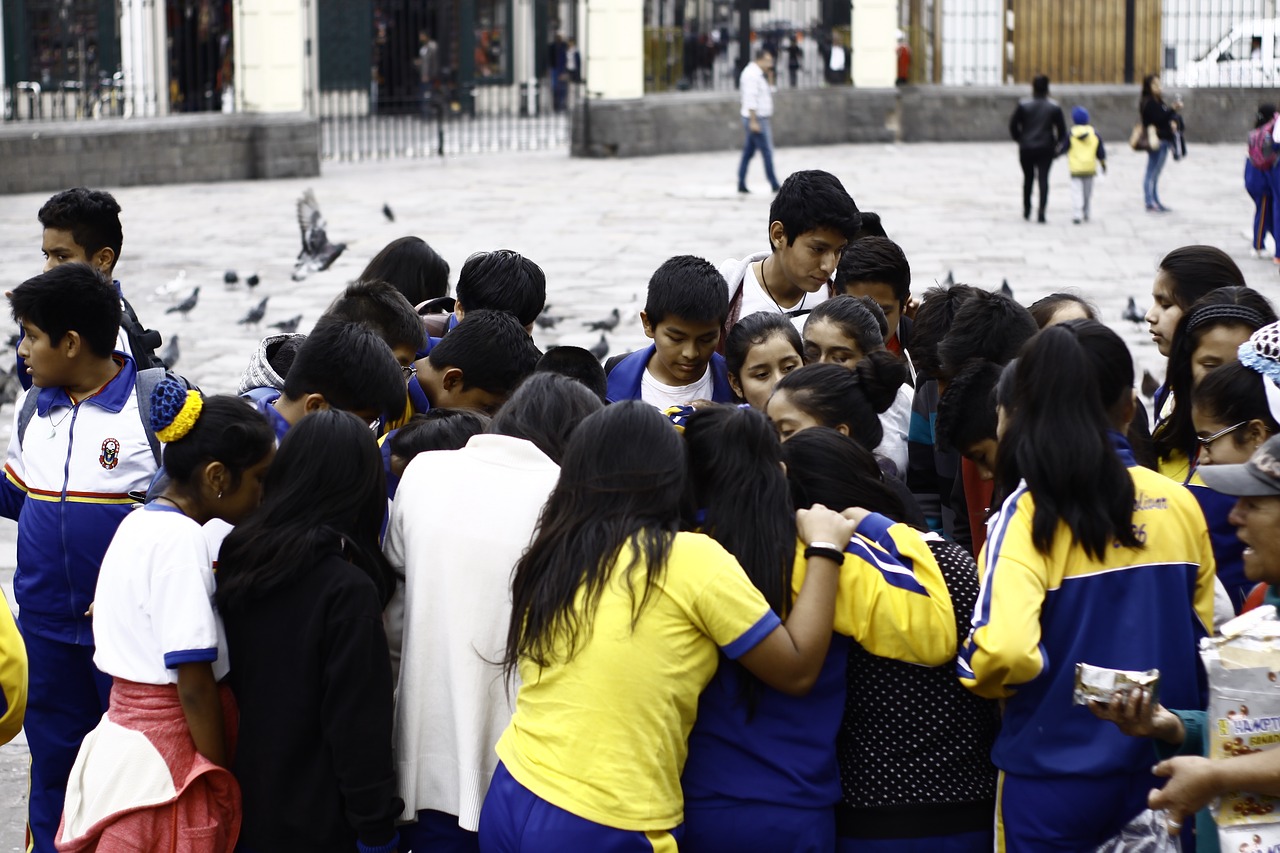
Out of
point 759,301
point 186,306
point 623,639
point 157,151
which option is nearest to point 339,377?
point 623,639

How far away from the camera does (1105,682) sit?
113 inches

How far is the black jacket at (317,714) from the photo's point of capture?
321 cm

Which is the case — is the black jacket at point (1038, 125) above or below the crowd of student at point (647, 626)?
above

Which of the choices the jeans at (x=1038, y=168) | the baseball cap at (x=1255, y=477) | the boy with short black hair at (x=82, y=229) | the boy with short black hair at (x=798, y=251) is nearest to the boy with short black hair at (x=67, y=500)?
the boy with short black hair at (x=82, y=229)

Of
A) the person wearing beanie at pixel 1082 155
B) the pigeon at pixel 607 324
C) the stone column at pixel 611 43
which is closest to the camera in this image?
the pigeon at pixel 607 324

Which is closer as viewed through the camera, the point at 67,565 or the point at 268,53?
the point at 67,565

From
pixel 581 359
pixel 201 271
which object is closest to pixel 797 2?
pixel 201 271

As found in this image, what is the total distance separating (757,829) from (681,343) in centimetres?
191

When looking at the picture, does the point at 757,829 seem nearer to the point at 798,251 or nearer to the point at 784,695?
the point at 784,695

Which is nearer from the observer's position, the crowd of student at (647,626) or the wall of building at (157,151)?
the crowd of student at (647,626)

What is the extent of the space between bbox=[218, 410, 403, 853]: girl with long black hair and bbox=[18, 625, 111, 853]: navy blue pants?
0.83 meters

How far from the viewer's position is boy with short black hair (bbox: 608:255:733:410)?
181 inches

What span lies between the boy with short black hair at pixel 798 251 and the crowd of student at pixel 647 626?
1340mm

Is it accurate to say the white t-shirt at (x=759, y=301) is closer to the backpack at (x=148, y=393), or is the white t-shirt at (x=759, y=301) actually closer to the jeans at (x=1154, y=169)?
the backpack at (x=148, y=393)
